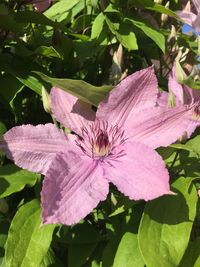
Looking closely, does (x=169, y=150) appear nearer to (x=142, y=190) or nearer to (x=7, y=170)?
(x=142, y=190)

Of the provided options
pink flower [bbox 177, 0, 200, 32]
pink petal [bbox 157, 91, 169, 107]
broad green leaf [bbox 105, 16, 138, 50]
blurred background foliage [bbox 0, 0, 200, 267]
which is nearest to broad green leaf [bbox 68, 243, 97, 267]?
blurred background foliage [bbox 0, 0, 200, 267]

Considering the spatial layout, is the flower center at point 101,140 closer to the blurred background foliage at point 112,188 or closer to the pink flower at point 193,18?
the blurred background foliage at point 112,188

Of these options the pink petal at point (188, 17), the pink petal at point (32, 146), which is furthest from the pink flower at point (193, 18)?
the pink petal at point (32, 146)

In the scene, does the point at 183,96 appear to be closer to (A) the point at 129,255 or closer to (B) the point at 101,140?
(B) the point at 101,140

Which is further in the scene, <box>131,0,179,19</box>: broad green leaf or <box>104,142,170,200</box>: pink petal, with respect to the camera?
<box>131,0,179,19</box>: broad green leaf

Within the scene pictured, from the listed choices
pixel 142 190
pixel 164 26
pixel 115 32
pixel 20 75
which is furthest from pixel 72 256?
pixel 164 26

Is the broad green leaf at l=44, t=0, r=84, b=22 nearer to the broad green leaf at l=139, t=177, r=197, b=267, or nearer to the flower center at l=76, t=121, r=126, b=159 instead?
the flower center at l=76, t=121, r=126, b=159

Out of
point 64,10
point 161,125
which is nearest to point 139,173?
point 161,125

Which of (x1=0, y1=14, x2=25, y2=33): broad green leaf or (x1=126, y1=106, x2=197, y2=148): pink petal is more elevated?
(x1=0, y1=14, x2=25, y2=33): broad green leaf
